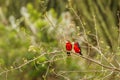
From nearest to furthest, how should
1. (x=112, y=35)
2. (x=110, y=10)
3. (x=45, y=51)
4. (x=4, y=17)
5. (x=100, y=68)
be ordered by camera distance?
(x=45, y=51), (x=100, y=68), (x=112, y=35), (x=110, y=10), (x=4, y=17)

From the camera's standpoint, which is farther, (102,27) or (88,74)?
(102,27)

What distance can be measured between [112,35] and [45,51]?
13.4 ft

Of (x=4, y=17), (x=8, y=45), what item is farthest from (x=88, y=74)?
(x=4, y=17)

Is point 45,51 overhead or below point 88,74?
overhead

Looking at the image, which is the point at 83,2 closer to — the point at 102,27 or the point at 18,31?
the point at 102,27

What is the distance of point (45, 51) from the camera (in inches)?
200

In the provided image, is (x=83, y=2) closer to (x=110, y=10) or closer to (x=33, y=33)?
(x=110, y=10)

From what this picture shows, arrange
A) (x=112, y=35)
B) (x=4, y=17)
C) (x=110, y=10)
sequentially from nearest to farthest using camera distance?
(x=112, y=35) < (x=110, y=10) < (x=4, y=17)

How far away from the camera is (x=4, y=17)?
39.6 feet

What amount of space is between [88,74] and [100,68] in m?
0.17

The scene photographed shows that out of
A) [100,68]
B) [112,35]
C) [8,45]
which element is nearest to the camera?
[100,68]

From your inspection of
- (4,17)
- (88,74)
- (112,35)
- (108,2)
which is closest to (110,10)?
(108,2)

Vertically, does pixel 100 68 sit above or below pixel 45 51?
below

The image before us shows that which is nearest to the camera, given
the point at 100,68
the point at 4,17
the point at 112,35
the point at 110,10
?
the point at 100,68
